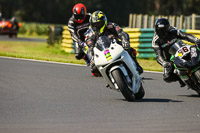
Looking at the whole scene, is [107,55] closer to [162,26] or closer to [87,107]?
[87,107]

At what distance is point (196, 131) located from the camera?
6828 mm

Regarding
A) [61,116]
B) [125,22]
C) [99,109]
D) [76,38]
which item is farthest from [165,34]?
[125,22]

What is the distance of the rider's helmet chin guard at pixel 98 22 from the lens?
33.4ft

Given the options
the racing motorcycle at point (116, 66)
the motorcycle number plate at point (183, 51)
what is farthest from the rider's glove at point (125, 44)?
the motorcycle number plate at point (183, 51)

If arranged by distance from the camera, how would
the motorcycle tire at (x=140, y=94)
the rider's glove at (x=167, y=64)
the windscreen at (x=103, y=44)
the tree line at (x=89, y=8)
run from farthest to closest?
1. the tree line at (x=89, y=8)
2. the rider's glove at (x=167, y=64)
3. the motorcycle tire at (x=140, y=94)
4. the windscreen at (x=103, y=44)

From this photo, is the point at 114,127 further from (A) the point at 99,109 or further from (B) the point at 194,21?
(B) the point at 194,21

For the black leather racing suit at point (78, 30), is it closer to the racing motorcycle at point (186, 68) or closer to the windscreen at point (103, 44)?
the racing motorcycle at point (186, 68)

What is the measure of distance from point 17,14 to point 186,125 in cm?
8220

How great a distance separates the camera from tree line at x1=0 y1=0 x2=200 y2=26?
76.9 meters

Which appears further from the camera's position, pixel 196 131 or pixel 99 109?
pixel 99 109

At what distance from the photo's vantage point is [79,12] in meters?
14.9

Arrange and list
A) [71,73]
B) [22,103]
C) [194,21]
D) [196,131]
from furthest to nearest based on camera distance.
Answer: [194,21], [71,73], [22,103], [196,131]

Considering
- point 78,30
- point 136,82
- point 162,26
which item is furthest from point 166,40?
point 78,30

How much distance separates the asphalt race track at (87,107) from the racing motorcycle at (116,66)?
0.96 feet
